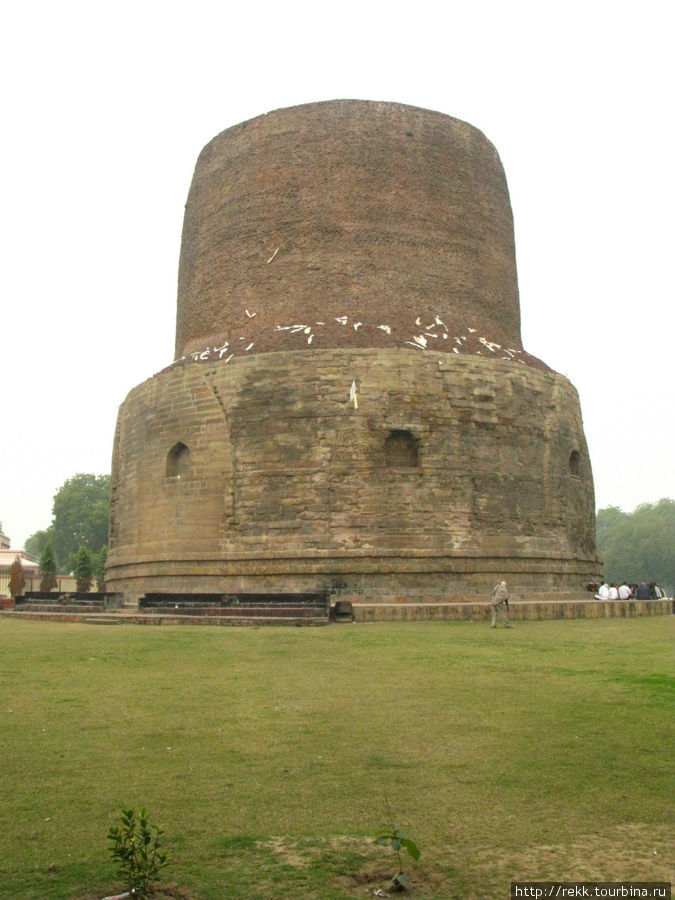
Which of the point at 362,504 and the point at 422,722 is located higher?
the point at 362,504

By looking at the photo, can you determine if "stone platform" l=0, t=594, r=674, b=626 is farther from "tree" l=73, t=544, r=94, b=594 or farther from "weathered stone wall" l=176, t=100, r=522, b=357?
"tree" l=73, t=544, r=94, b=594

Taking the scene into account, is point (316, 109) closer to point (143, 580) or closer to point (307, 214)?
point (307, 214)

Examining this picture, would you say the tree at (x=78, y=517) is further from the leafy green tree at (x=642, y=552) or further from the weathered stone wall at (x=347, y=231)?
the weathered stone wall at (x=347, y=231)

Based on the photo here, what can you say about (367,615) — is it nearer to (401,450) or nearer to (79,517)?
(401,450)

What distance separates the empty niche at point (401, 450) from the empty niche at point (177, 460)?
14.1 ft

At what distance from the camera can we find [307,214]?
20.7 meters

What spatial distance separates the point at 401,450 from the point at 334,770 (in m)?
13.6

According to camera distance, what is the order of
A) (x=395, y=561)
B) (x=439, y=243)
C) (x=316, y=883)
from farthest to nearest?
(x=439, y=243), (x=395, y=561), (x=316, y=883)

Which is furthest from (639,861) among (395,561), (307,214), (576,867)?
(307,214)

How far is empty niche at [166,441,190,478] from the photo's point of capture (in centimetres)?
1942

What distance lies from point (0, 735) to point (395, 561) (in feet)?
40.5

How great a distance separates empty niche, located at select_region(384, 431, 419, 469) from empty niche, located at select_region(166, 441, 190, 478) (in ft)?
14.1

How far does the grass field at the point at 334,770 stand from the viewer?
3.51m

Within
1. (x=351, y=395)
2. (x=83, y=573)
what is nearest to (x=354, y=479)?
(x=351, y=395)
